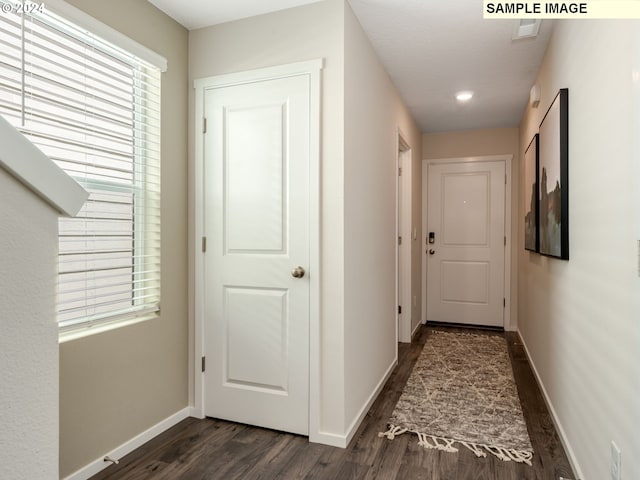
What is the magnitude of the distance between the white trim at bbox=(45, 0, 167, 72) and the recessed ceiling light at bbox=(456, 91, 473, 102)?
254cm

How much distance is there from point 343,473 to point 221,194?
1.63 m

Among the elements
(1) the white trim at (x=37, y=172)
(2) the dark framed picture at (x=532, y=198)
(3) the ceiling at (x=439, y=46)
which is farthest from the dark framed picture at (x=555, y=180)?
(1) the white trim at (x=37, y=172)

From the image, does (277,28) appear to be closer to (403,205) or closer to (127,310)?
(127,310)

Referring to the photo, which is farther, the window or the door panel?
the door panel

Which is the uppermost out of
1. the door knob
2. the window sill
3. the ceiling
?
the ceiling

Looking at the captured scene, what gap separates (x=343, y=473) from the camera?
198 cm

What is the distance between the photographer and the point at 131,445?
7.08ft

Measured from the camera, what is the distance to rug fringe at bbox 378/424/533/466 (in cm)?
212

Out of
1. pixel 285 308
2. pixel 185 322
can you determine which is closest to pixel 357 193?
pixel 285 308

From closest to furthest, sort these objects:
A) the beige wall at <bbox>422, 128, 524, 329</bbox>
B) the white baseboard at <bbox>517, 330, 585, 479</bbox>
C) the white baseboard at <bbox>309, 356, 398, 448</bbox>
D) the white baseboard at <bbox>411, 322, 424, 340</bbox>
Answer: the white baseboard at <bbox>517, 330, 585, 479</bbox> < the white baseboard at <bbox>309, 356, 398, 448</bbox> < the white baseboard at <bbox>411, 322, 424, 340</bbox> < the beige wall at <bbox>422, 128, 524, 329</bbox>

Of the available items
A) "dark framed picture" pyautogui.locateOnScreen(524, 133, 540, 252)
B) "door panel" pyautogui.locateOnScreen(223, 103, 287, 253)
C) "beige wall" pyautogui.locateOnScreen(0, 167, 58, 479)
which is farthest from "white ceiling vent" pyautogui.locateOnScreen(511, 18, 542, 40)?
"beige wall" pyautogui.locateOnScreen(0, 167, 58, 479)

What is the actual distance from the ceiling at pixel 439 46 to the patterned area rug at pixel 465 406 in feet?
7.78

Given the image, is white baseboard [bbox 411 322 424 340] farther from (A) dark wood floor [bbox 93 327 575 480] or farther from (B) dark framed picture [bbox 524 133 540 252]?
(A) dark wood floor [bbox 93 327 575 480]

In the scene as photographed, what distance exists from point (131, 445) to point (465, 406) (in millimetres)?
2012
